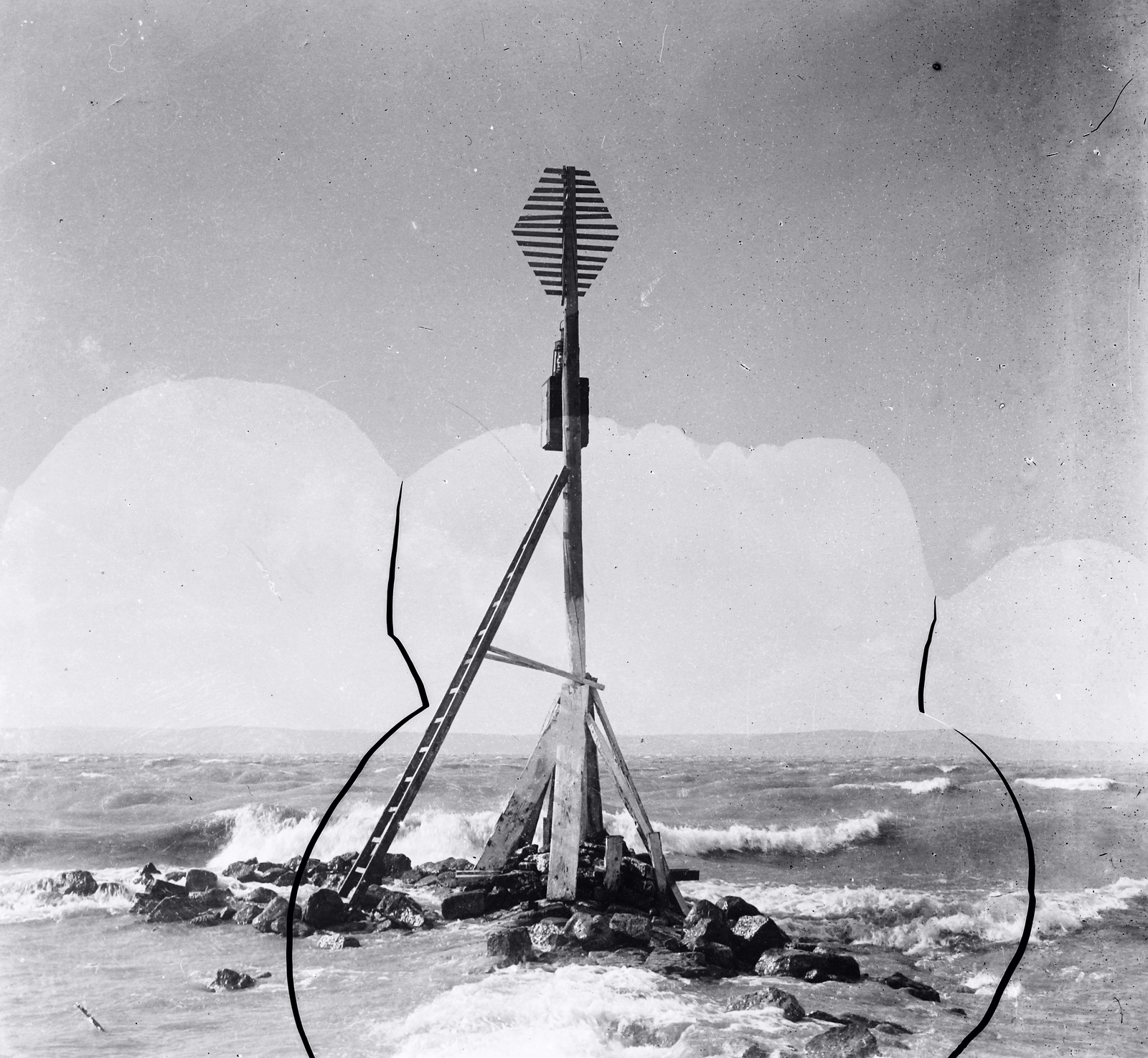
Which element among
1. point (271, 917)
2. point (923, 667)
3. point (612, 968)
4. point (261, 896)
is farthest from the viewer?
point (261, 896)

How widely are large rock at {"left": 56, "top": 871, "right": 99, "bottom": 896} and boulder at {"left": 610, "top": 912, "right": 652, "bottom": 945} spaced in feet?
7.03

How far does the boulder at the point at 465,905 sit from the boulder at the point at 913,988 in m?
1.61

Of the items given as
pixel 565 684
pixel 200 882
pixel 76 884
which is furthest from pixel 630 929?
pixel 76 884

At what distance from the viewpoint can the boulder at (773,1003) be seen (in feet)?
11.2

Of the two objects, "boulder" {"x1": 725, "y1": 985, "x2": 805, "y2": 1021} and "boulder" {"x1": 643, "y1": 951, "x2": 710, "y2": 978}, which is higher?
"boulder" {"x1": 643, "y1": 951, "x2": 710, "y2": 978}

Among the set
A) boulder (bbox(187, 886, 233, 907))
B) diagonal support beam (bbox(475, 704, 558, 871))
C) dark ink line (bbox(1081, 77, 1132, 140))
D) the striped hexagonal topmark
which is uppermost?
dark ink line (bbox(1081, 77, 1132, 140))

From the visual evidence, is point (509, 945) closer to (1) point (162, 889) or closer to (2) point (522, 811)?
(2) point (522, 811)

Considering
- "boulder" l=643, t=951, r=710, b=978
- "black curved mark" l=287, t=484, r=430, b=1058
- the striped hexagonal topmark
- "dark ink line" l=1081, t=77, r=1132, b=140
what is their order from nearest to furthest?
1. "black curved mark" l=287, t=484, r=430, b=1058
2. "boulder" l=643, t=951, r=710, b=978
3. the striped hexagonal topmark
4. "dark ink line" l=1081, t=77, r=1132, b=140

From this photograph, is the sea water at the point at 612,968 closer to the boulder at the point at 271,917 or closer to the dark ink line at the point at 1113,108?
the boulder at the point at 271,917

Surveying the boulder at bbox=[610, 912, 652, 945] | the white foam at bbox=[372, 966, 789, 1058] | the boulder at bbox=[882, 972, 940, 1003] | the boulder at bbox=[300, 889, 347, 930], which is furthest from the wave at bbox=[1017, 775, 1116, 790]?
the boulder at bbox=[300, 889, 347, 930]

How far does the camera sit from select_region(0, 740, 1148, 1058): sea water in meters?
3.42

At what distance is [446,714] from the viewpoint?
362 cm

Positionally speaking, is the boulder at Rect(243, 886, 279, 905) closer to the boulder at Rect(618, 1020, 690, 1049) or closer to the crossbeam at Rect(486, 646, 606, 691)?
the crossbeam at Rect(486, 646, 606, 691)

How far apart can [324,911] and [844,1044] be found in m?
2.00
